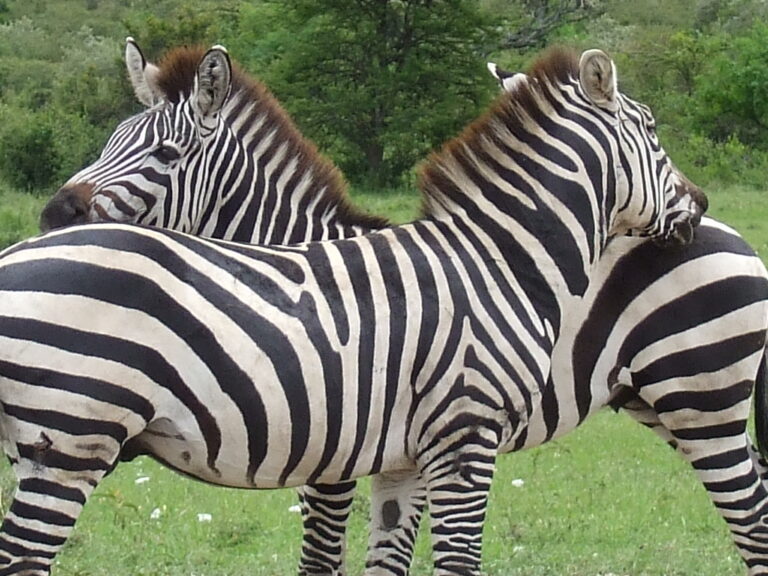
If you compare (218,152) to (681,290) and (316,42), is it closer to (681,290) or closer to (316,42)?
(681,290)

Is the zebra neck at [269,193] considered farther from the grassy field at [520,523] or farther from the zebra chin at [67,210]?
the grassy field at [520,523]

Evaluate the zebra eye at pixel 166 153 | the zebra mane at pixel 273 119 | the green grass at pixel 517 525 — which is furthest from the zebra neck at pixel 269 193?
the green grass at pixel 517 525

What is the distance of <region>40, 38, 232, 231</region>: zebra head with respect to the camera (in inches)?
192

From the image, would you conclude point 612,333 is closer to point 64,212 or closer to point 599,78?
point 599,78

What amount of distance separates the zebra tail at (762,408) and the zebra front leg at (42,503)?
3021mm

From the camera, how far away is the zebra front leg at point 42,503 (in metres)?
3.64

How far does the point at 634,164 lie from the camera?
15.2ft

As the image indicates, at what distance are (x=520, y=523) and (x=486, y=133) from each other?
11.8 feet

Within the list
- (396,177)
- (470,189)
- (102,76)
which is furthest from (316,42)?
(470,189)

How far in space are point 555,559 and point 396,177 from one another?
20.9m

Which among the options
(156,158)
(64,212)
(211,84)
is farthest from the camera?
(211,84)

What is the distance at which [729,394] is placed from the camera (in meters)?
5.04

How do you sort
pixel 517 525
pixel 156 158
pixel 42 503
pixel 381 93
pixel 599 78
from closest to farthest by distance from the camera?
pixel 42 503 < pixel 599 78 < pixel 156 158 < pixel 517 525 < pixel 381 93

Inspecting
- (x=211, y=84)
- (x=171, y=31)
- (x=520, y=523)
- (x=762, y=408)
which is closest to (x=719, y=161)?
(x=171, y=31)
